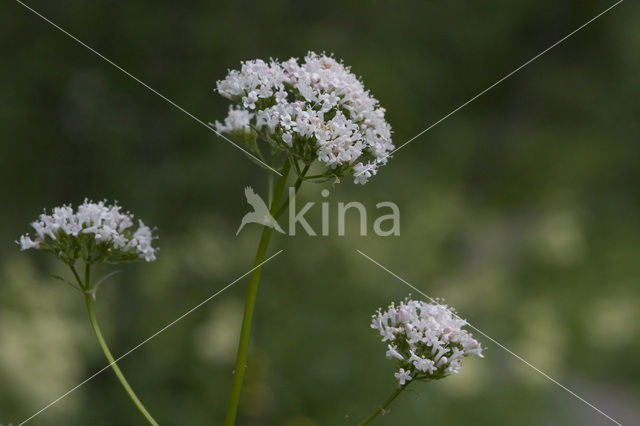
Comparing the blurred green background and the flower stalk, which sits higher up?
the blurred green background

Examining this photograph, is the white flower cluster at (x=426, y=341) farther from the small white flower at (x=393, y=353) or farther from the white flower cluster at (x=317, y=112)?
the white flower cluster at (x=317, y=112)

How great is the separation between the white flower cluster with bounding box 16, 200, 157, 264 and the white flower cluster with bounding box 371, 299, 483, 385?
112 centimetres

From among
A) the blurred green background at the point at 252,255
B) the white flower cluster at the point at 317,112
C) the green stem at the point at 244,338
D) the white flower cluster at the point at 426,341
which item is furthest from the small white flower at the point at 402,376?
the blurred green background at the point at 252,255

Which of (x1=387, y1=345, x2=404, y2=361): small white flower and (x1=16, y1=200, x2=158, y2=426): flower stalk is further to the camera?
(x1=16, y1=200, x2=158, y2=426): flower stalk

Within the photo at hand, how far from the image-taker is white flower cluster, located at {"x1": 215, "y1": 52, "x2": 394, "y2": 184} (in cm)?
289

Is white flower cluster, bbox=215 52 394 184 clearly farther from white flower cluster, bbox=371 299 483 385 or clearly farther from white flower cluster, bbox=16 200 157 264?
white flower cluster, bbox=16 200 157 264

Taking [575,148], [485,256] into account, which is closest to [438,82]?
[485,256]

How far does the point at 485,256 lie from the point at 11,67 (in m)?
8.38

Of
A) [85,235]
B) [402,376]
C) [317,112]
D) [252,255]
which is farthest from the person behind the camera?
[252,255]

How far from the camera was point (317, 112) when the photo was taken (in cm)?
291

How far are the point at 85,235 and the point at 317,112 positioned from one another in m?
1.15

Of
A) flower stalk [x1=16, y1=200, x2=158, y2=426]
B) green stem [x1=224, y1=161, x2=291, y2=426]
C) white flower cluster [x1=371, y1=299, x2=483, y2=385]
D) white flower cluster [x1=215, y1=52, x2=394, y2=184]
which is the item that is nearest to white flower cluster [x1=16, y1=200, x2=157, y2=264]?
flower stalk [x1=16, y1=200, x2=158, y2=426]

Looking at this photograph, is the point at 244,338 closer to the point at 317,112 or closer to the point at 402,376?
the point at 402,376

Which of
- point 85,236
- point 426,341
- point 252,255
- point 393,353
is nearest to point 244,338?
point 393,353
